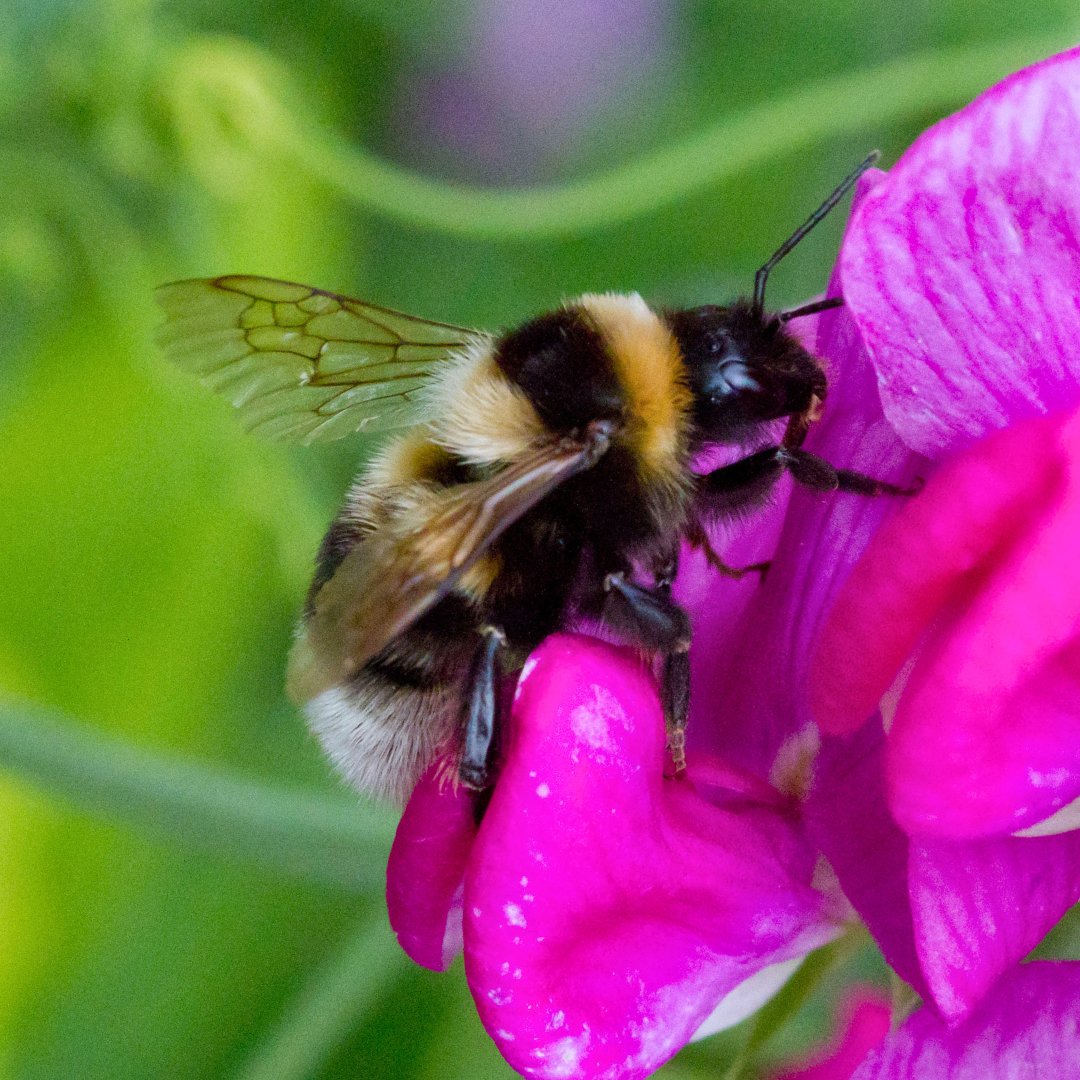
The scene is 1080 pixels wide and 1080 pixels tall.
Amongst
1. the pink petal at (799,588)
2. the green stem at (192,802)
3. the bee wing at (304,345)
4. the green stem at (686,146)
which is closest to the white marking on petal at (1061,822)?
the pink petal at (799,588)

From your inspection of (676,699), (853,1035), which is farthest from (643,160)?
(676,699)

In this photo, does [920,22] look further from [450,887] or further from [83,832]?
[450,887]

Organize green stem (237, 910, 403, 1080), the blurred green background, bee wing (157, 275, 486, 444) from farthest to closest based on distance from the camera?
the blurred green background
green stem (237, 910, 403, 1080)
bee wing (157, 275, 486, 444)

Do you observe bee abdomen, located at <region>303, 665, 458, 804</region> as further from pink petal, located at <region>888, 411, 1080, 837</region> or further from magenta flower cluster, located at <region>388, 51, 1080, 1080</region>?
pink petal, located at <region>888, 411, 1080, 837</region>

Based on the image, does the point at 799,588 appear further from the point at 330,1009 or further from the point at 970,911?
the point at 330,1009

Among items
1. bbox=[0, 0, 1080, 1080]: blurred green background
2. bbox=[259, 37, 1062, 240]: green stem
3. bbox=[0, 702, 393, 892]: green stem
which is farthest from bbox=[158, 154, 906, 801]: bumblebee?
bbox=[259, 37, 1062, 240]: green stem

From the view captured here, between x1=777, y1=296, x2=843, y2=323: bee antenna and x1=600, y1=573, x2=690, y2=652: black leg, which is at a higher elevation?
x1=777, y1=296, x2=843, y2=323: bee antenna

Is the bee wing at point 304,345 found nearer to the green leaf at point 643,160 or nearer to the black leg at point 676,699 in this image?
the black leg at point 676,699
